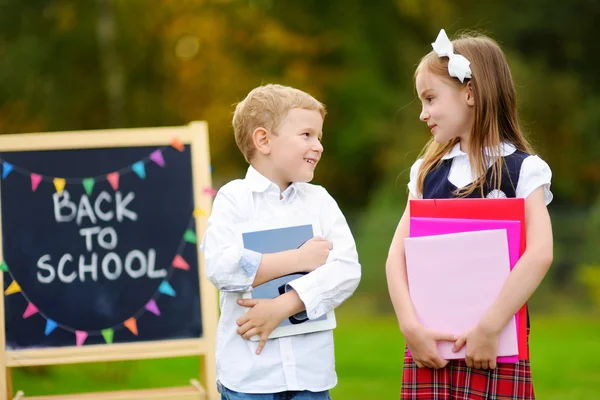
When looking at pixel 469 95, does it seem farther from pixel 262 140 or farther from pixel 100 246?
pixel 100 246

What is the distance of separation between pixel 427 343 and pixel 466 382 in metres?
0.17

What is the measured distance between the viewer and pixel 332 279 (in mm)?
2613

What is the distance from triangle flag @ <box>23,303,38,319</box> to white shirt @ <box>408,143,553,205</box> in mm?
1718

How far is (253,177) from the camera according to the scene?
272 centimetres

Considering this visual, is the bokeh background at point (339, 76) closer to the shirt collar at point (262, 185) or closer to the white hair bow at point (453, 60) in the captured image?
the shirt collar at point (262, 185)

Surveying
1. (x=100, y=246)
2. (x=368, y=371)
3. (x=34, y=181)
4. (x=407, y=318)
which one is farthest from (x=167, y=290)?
(x=368, y=371)

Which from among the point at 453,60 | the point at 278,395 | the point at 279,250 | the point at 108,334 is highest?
the point at 453,60

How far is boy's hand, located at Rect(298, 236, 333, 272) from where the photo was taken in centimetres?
262

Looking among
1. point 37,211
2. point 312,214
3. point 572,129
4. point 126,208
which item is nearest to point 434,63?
point 312,214

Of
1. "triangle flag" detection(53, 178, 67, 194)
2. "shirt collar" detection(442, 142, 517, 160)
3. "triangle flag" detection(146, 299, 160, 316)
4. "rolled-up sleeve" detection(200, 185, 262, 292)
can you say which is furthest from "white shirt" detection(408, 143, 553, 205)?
"triangle flag" detection(53, 178, 67, 194)

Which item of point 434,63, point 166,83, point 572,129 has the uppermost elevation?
point 166,83

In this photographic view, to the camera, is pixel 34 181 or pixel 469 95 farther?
pixel 34 181

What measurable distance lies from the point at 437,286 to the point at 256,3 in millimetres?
13343

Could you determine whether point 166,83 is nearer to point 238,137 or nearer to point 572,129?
point 572,129
